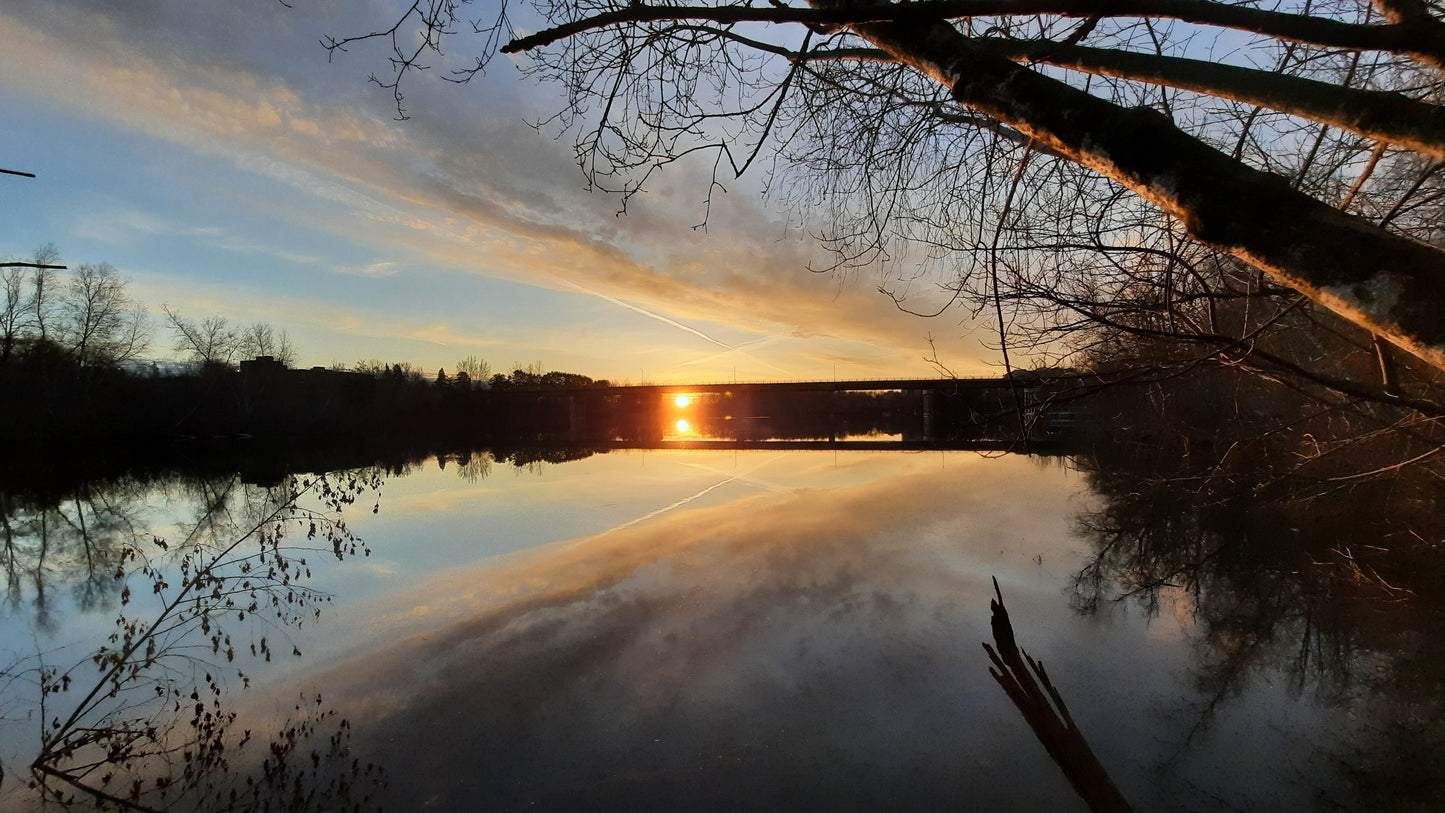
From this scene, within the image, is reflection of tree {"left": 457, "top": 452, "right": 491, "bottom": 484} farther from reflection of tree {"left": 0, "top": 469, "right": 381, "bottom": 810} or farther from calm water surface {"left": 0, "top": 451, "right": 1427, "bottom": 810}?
calm water surface {"left": 0, "top": 451, "right": 1427, "bottom": 810}

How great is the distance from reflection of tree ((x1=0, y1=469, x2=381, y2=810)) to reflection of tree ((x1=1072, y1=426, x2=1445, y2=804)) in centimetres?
855

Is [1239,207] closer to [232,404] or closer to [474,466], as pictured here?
[474,466]

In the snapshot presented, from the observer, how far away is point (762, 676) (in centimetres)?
757

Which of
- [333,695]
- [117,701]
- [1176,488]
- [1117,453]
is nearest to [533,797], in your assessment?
[333,695]

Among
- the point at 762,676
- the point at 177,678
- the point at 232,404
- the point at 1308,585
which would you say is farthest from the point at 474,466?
the point at 232,404

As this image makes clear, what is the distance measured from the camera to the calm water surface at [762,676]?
18.3 feet

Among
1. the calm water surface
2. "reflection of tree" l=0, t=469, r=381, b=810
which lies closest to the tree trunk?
the calm water surface

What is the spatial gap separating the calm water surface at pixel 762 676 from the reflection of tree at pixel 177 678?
0.24 metres

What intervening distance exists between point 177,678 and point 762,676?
7301 millimetres

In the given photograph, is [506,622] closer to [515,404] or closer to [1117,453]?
[1117,453]

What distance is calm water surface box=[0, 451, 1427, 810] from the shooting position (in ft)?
18.3

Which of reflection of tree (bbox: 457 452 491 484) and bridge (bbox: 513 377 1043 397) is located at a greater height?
bridge (bbox: 513 377 1043 397)

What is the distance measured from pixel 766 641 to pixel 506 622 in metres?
3.95

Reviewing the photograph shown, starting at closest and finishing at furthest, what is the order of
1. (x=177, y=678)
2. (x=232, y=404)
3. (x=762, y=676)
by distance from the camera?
(x=762, y=676) < (x=177, y=678) < (x=232, y=404)
